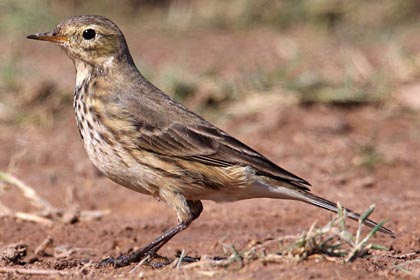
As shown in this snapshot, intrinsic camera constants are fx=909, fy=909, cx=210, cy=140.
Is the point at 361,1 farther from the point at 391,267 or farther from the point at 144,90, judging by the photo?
the point at 391,267

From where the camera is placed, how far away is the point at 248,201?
722cm

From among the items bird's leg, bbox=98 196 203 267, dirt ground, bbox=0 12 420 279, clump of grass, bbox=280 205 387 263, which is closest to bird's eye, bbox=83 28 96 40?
bird's leg, bbox=98 196 203 267

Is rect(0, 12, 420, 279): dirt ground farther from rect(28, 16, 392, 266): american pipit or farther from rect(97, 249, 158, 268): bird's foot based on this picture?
rect(28, 16, 392, 266): american pipit

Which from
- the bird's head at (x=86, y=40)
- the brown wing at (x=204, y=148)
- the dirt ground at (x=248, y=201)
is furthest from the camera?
the bird's head at (x=86, y=40)

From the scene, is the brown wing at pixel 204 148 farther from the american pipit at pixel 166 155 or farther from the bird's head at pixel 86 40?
the bird's head at pixel 86 40

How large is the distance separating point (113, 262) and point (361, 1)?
8476 millimetres

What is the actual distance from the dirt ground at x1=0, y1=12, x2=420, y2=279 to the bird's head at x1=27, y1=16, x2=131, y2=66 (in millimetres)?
1267

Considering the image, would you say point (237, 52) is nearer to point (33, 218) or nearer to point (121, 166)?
point (33, 218)

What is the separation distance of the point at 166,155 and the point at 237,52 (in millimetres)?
5944

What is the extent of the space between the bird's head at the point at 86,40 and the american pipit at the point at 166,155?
0.16 meters

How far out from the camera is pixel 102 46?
599 cm

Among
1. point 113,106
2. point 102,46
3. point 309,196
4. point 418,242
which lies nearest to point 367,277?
point 309,196

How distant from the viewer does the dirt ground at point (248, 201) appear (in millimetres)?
5090

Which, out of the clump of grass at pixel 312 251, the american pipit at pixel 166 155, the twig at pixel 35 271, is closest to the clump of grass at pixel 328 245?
the clump of grass at pixel 312 251
